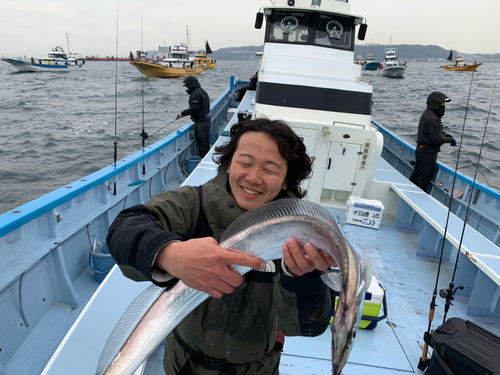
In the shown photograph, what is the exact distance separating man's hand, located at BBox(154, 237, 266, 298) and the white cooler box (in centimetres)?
493

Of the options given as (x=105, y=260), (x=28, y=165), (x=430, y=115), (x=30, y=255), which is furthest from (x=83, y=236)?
(x=28, y=165)

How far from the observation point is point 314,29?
25.1 feet

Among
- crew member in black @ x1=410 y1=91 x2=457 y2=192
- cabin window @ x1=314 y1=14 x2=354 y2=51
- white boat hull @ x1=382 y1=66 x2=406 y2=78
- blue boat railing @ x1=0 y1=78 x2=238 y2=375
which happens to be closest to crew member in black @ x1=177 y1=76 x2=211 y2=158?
cabin window @ x1=314 y1=14 x2=354 y2=51

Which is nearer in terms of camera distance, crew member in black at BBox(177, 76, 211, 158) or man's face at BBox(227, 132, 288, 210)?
man's face at BBox(227, 132, 288, 210)

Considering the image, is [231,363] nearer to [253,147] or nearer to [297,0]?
[253,147]

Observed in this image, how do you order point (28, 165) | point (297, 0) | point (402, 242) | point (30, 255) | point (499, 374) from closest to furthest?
point (499, 374) < point (30, 255) < point (402, 242) < point (297, 0) < point (28, 165)

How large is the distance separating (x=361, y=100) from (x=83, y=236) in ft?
17.2

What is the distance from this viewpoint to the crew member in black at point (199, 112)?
32.3 ft

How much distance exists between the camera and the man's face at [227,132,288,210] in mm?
1611

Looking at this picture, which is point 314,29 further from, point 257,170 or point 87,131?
point 87,131

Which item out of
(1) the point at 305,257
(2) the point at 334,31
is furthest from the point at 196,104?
Result: (1) the point at 305,257

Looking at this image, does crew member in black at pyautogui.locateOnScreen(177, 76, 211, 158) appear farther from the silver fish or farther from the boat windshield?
the silver fish

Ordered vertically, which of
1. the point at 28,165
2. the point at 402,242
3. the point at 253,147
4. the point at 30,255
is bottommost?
the point at 28,165

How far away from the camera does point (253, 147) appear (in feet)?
5.39
